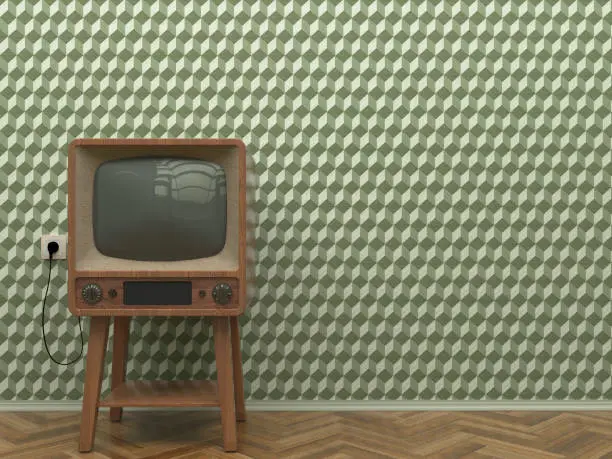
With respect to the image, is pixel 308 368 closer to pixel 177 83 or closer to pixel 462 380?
pixel 462 380

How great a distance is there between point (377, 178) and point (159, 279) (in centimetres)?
93

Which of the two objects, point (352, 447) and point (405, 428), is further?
point (405, 428)

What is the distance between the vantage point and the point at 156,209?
6.26 ft

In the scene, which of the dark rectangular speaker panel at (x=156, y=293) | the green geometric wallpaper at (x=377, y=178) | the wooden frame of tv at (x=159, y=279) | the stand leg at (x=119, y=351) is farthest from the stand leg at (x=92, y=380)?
the green geometric wallpaper at (x=377, y=178)

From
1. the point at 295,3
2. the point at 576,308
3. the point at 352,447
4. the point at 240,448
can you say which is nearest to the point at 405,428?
the point at 352,447

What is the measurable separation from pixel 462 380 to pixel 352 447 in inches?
24.2

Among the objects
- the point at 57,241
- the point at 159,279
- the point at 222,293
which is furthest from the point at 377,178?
the point at 57,241

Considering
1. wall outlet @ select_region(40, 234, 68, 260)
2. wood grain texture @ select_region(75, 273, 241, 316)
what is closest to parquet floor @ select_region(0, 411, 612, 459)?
wood grain texture @ select_region(75, 273, 241, 316)

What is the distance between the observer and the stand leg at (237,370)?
220 centimetres

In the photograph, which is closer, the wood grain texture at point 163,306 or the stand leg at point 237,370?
the wood grain texture at point 163,306

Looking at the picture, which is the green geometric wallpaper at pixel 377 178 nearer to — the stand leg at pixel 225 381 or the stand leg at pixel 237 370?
the stand leg at pixel 237 370

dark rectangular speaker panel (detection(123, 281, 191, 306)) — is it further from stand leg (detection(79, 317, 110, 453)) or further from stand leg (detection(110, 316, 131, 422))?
stand leg (detection(110, 316, 131, 422))

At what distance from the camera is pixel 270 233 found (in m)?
2.37

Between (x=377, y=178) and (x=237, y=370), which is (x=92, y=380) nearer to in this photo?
(x=237, y=370)
